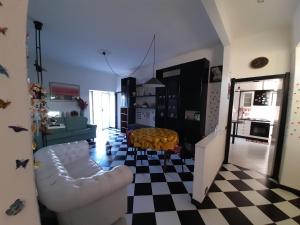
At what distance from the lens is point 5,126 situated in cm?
58

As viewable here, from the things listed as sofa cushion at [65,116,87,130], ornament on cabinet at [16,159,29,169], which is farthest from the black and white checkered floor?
sofa cushion at [65,116,87,130]

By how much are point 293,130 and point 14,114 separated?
10.7 ft

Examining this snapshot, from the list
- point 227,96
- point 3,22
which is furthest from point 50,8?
point 227,96

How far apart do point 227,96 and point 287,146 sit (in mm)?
1242

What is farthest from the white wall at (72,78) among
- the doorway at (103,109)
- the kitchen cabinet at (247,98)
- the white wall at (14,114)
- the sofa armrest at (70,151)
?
the kitchen cabinet at (247,98)

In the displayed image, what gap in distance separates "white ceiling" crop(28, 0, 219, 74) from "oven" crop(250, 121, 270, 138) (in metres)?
4.14

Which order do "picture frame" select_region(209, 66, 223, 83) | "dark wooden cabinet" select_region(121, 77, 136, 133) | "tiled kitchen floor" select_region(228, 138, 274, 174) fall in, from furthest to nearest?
"dark wooden cabinet" select_region(121, 77, 136, 133)
"picture frame" select_region(209, 66, 223, 83)
"tiled kitchen floor" select_region(228, 138, 274, 174)

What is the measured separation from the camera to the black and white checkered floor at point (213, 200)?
65.3 inches

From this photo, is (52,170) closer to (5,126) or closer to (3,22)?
(5,126)

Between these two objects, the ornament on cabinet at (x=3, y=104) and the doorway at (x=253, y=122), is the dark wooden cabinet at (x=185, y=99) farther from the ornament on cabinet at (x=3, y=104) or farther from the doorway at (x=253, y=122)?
the ornament on cabinet at (x=3, y=104)

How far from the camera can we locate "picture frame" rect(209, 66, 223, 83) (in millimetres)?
3076

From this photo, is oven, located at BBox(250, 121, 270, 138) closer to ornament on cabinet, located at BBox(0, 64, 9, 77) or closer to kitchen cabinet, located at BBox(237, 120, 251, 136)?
kitchen cabinet, located at BBox(237, 120, 251, 136)

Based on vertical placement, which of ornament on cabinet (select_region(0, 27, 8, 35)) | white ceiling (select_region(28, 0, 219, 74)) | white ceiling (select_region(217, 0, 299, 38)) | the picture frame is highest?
white ceiling (select_region(217, 0, 299, 38))

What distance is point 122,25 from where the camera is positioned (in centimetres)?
245
